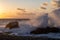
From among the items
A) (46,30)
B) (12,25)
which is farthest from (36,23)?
(12,25)

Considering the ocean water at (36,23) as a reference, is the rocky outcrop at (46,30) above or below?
below

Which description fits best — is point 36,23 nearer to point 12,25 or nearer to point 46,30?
point 46,30

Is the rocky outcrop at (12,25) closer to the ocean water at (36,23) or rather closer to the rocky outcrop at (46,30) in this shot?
the ocean water at (36,23)

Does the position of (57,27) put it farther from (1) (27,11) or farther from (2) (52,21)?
(1) (27,11)

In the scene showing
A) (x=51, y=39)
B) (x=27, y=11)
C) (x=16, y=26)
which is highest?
(x=27, y=11)

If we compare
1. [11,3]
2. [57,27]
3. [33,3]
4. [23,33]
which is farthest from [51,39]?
[11,3]

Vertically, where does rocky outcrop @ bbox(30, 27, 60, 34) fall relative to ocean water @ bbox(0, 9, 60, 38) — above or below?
below

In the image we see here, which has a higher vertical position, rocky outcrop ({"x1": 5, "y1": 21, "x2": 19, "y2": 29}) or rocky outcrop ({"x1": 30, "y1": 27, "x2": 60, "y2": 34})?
rocky outcrop ({"x1": 5, "y1": 21, "x2": 19, "y2": 29})

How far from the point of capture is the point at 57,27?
2268mm

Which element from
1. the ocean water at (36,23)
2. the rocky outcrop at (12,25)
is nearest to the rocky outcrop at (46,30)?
the ocean water at (36,23)

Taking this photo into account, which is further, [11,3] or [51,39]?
[11,3]

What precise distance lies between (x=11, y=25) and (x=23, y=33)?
18 cm

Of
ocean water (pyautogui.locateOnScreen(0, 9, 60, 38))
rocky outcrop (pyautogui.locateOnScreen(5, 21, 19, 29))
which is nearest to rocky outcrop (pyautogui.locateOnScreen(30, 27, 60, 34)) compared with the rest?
ocean water (pyautogui.locateOnScreen(0, 9, 60, 38))

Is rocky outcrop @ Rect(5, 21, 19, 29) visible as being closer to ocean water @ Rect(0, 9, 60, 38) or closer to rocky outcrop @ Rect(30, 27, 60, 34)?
ocean water @ Rect(0, 9, 60, 38)
